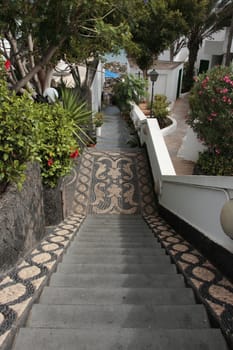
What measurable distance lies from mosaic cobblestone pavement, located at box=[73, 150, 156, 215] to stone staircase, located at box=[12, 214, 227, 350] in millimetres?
2525

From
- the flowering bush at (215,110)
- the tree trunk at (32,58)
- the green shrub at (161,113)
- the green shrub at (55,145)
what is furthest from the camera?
the green shrub at (161,113)

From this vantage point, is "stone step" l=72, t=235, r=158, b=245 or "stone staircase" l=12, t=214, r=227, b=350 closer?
"stone staircase" l=12, t=214, r=227, b=350

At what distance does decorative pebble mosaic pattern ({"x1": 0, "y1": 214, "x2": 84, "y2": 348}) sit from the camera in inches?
61.9

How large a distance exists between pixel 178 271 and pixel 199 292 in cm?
52

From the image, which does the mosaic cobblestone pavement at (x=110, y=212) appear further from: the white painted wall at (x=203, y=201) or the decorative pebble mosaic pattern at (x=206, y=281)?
the white painted wall at (x=203, y=201)

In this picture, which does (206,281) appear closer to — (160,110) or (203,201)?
(203,201)

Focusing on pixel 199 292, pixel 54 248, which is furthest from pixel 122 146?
pixel 199 292

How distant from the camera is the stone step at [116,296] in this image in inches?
75.3

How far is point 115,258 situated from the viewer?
293 cm

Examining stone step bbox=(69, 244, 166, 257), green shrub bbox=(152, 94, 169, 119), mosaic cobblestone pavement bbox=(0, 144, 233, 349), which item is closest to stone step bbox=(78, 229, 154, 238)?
mosaic cobblestone pavement bbox=(0, 144, 233, 349)

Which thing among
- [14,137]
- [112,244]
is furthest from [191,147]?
[14,137]

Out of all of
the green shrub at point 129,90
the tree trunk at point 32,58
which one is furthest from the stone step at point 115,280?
the green shrub at point 129,90

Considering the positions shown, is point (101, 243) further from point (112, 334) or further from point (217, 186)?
point (112, 334)

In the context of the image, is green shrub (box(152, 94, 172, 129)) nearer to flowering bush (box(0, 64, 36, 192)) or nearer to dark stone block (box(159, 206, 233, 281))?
dark stone block (box(159, 206, 233, 281))
